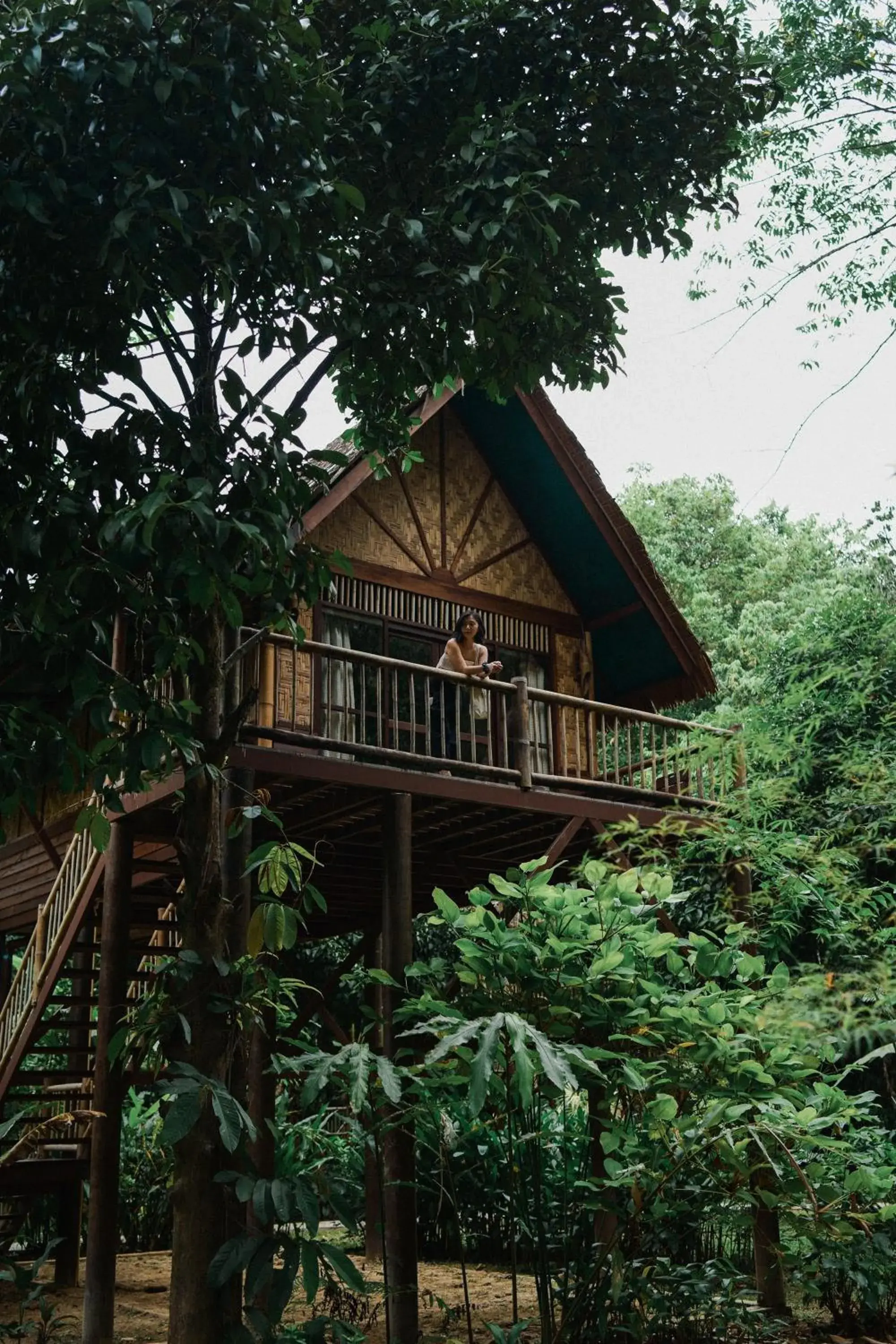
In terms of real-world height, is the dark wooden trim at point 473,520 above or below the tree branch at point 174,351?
above

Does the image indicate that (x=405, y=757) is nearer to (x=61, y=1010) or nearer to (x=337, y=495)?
(x=337, y=495)

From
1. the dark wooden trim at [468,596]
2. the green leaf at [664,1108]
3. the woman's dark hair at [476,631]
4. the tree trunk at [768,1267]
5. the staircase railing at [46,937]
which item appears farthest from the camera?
the dark wooden trim at [468,596]

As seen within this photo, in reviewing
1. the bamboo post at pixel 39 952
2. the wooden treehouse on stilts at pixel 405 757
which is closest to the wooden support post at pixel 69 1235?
the wooden treehouse on stilts at pixel 405 757

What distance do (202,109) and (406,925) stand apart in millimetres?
5087

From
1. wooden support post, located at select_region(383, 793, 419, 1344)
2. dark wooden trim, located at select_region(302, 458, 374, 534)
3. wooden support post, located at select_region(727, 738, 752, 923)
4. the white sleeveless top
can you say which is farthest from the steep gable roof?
wooden support post, located at select_region(383, 793, 419, 1344)

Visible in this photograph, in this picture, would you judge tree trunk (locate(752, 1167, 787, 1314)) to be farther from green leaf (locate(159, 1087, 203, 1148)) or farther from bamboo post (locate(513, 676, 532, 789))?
green leaf (locate(159, 1087, 203, 1148))

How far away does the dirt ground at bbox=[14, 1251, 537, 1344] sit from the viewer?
8594mm

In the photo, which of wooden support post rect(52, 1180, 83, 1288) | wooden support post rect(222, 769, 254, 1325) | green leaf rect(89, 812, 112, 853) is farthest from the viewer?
wooden support post rect(52, 1180, 83, 1288)

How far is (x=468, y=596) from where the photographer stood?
42.7 feet

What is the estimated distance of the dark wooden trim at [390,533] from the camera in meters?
12.3

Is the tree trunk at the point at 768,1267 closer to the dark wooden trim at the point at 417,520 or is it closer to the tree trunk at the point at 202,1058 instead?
the tree trunk at the point at 202,1058

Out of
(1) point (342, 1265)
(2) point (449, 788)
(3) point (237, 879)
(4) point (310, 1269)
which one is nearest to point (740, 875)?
(2) point (449, 788)

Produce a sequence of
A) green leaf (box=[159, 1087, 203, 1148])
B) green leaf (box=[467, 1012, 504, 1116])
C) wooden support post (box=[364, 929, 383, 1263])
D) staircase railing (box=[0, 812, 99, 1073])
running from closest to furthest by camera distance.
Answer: green leaf (box=[159, 1087, 203, 1148]), green leaf (box=[467, 1012, 504, 1116]), staircase railing (box=[0, 812, 99, 1073]), wooden support post (box=[364, 929, 383, 1263])

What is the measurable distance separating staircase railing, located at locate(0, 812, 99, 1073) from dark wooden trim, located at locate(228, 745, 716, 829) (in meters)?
2.07
